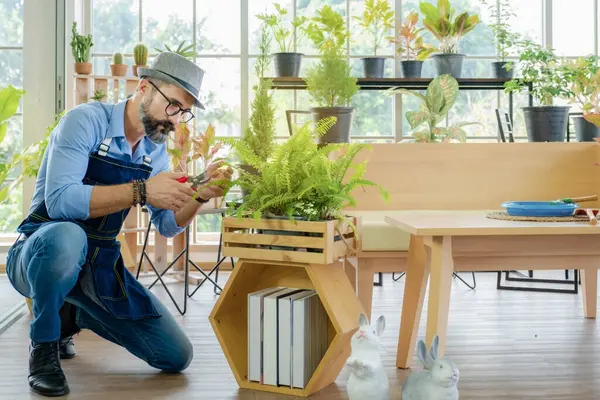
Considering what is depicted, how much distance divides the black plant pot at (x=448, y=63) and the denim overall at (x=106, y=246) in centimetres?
291

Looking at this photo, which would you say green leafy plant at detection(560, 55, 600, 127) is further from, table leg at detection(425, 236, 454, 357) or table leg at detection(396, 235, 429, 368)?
table leg at detection(425, 236, 454, 357)

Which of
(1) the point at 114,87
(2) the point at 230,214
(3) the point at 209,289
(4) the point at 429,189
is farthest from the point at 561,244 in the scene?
(1) the point at 114,87

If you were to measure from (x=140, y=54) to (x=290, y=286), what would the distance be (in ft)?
9.91

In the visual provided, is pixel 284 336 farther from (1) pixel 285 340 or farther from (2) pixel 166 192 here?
(2) pixel 166 192

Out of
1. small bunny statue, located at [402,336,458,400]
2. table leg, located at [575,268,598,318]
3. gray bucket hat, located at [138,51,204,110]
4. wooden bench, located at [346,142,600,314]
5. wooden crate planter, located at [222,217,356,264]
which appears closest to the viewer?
small bunny statue, located at [402,336,458,400]

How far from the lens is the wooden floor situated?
2498 millimetres

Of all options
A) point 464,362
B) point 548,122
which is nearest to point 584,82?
point 548,122

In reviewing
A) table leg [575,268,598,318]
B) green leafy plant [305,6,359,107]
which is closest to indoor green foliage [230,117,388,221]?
table leg [575,268,598,318]

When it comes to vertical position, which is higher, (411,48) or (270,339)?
(411,48)

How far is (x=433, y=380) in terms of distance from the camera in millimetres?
2186

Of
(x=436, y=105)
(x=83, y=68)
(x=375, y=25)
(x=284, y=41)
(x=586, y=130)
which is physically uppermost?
(x=375, y=25)

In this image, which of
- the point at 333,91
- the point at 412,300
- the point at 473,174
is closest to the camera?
the point at 412,300

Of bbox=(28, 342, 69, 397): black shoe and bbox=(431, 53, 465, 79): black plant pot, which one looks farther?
bbox=(431, 53, 465, 79): black plant pot

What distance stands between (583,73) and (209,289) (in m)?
2.48
